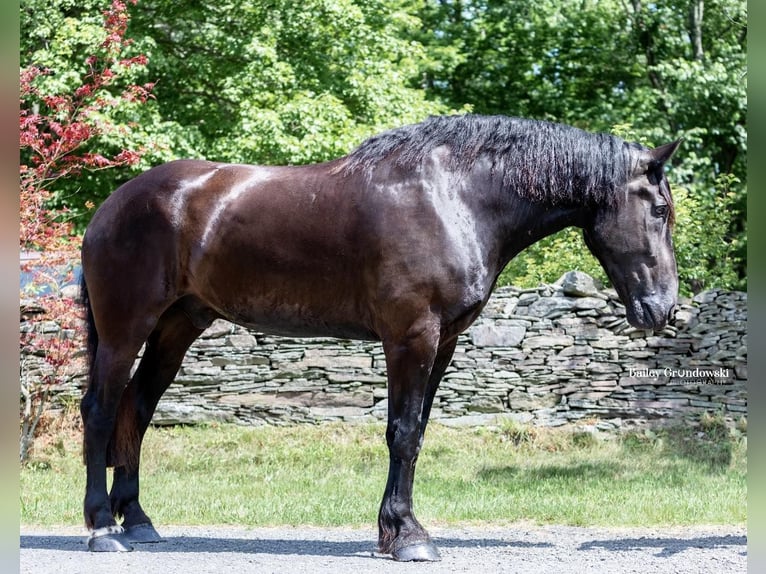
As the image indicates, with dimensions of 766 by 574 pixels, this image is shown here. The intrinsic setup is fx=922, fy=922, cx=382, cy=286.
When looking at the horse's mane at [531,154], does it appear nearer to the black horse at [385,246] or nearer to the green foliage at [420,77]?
the black horse at [385,246]

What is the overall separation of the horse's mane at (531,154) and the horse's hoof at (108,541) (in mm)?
2512

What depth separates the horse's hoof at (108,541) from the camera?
208 inches

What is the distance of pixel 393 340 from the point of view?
5027 millimetres

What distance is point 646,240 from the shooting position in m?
5.10

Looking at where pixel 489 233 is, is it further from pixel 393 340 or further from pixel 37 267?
pixel 37 267

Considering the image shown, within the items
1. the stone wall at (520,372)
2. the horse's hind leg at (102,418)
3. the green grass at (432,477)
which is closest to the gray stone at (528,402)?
the stone wall at (520,372)

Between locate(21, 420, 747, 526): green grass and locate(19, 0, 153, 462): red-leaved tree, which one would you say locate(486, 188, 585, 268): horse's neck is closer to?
locate(21, 420, 747, 526): green grass

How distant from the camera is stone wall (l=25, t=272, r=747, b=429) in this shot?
11312mm

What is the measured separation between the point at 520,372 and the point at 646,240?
6.47m

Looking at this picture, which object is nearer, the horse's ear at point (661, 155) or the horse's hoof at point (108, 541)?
the horse's ear at point (661, 155)

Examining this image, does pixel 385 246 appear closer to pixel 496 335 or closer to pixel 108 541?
pixel 108 541

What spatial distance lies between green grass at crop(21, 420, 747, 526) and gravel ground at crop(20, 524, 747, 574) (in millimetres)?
425

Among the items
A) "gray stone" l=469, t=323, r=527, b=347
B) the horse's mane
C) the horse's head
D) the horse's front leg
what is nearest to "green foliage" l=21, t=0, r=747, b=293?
"gray stone" l=469, t=323, r=527, b=347

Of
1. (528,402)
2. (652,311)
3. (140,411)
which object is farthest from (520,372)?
(140,411)
